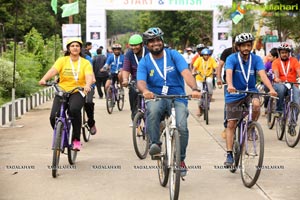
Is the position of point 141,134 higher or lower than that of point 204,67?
lower

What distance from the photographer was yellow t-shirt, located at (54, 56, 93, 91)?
8617 millimetres

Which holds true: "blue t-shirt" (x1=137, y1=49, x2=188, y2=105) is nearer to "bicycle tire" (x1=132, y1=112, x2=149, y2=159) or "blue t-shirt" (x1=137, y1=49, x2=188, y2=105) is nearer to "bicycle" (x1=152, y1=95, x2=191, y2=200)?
"bicycle" (x1=152, y1=95, x2=191, y2=200)

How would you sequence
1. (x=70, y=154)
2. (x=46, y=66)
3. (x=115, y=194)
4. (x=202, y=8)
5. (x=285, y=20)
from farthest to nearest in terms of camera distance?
(x=202, y=8) < (x=46, y=66) < (x=285, y=20) < (x=70, y=154) < (x=115, y=194)

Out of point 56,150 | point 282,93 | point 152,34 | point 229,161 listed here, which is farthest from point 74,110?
point 282,93

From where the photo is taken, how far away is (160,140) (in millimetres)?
7082

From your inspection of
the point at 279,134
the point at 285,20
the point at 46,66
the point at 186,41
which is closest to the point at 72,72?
the point at 279,134

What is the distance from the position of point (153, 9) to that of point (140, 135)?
80.0ft

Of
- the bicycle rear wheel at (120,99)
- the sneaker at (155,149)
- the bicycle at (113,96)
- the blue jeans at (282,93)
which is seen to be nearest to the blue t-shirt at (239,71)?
the sneaker at (155,149)

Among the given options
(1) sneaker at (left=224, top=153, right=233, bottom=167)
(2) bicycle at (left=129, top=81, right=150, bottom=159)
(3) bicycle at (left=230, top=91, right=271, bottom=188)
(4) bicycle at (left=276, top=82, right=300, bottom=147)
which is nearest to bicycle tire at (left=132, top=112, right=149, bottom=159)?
(2) bicycle at (left=129, top=81, right=150, bottom=159)

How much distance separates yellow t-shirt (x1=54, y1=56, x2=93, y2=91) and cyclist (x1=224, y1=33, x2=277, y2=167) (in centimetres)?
202

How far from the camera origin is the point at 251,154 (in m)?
7.20

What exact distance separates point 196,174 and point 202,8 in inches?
1015

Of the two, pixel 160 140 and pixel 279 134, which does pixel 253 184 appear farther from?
pixel 279 134

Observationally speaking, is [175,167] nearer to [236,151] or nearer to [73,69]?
[236,151]
